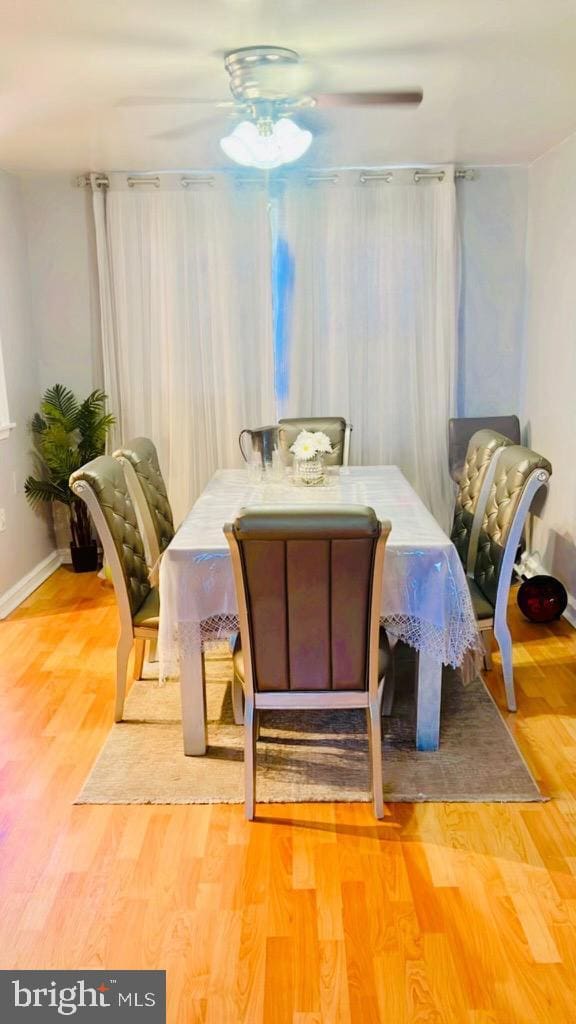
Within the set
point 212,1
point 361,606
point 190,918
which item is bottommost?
point 190,918

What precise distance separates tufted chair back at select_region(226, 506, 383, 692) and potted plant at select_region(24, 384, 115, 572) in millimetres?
2822

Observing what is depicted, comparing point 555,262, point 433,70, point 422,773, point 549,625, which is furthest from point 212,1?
point 549,625

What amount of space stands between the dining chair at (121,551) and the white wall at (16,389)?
5.23 ft

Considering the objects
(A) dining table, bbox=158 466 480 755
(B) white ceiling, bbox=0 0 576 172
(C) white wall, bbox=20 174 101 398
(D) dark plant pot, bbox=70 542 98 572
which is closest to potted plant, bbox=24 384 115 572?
(D) dark plant pot, bbox=70 542 98 572

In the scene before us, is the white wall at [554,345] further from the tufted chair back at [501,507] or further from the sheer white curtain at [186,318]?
the sheer white curtain at [186,318]

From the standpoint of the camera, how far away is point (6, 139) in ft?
12.7

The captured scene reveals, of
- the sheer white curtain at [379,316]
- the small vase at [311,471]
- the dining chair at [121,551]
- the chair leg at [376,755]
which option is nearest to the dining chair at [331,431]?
the sheer white curtain at [379,316]

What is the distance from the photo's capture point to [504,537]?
2.97m

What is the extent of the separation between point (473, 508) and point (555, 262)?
1.85 m

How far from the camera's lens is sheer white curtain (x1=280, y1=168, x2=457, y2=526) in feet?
15.9

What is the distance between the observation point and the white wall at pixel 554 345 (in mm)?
4152

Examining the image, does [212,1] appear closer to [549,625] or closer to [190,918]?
[190,918]

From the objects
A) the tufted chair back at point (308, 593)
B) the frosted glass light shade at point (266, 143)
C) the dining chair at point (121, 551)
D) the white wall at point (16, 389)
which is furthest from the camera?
the white wall at point (16, 389)

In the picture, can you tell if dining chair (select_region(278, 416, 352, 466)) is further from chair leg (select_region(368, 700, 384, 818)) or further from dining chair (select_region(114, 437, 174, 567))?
chair leg (select_region(368, 700, 384, 818))
